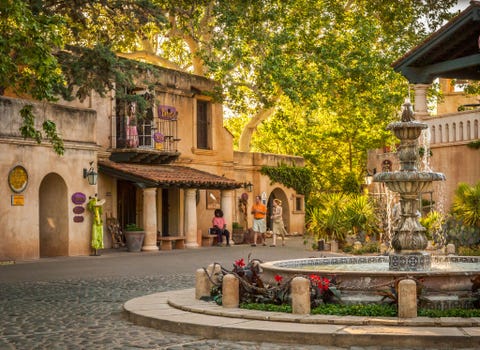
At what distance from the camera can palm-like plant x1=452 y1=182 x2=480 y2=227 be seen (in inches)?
858

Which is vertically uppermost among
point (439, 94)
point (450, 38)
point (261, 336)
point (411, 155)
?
point (439, 94)

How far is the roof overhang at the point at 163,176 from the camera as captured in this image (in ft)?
88.7

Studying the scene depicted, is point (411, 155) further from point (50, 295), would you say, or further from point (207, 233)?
point (207, 233)

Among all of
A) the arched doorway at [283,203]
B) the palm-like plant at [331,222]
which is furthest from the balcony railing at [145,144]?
the arched doorway at [283,203]

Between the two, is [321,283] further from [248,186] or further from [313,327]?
[248,186]

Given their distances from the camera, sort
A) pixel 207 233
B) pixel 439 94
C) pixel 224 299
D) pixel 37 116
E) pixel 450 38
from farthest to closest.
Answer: pixel 439 94
pixel 207 233
pixel 37 116
pixel 450 38
pixel 224 299

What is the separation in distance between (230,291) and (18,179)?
44.0 ft

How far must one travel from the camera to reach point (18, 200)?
75.4ft

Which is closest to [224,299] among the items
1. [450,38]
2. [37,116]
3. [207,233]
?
[450,38]

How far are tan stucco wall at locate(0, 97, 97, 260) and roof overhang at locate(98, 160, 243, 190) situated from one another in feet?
4.60

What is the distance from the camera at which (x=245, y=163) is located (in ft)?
123

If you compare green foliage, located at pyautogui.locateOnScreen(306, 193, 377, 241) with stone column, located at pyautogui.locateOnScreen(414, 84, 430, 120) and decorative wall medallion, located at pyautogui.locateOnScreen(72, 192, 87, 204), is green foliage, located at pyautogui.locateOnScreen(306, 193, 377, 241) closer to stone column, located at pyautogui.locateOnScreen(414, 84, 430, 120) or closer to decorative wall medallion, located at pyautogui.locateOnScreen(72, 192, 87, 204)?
stone column, located at pyautogui.locateOnScreen(414, 84, 430, 120)

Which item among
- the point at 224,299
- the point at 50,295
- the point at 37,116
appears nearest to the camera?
the point at 224,299

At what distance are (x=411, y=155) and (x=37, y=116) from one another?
1378 centimetres
